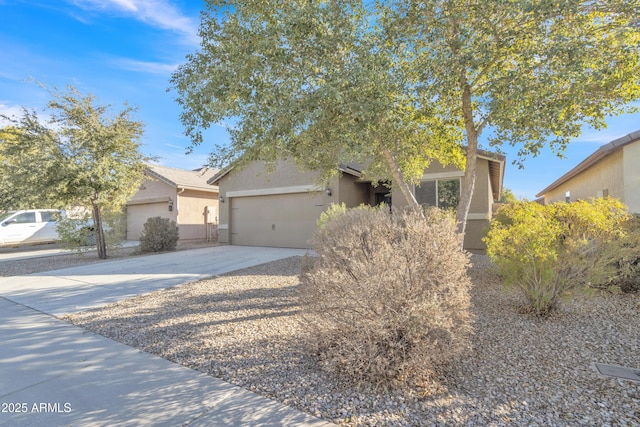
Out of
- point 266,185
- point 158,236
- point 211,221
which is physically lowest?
point 158,236

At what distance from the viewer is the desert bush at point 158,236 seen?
43.0 feet

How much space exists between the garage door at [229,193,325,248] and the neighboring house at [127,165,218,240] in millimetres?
3280

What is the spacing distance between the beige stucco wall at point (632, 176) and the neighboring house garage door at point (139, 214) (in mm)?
20100

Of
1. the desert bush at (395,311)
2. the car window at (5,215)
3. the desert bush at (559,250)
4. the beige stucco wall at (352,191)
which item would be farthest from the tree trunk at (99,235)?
the desert bush at (559,250)

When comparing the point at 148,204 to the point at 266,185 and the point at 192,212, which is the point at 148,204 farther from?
the point at 266,185

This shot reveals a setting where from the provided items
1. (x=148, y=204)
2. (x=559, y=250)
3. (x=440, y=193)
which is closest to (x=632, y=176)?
(x=440, y=193)

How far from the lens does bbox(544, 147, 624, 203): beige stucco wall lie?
10664mm

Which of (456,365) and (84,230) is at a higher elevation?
(84,230)

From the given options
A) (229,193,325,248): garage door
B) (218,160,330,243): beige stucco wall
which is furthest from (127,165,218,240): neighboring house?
(229,193,325,248): garage door

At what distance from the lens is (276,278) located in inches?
304

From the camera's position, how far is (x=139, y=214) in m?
19.6

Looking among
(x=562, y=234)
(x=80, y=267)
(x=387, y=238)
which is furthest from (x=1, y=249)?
(x=562, y=234)

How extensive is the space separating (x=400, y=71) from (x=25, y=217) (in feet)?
64.1

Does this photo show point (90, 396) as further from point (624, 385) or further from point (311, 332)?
point (624, 385)
